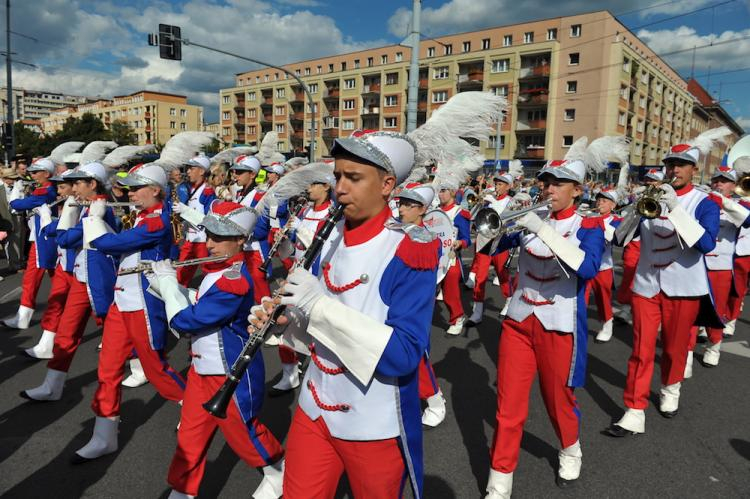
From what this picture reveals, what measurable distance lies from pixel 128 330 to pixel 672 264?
174 inches

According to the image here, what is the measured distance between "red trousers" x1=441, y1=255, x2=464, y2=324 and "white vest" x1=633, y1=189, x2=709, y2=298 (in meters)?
2.71

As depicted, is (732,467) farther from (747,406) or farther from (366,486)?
(366,486)

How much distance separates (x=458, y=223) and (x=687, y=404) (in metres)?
3.61

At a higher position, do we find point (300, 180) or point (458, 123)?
point (458, 123)

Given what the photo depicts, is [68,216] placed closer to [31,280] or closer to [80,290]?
[80,290]

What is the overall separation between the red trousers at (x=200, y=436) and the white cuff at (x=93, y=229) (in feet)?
5.38

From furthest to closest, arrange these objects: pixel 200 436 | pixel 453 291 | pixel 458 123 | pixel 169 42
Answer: pixel 169 42 < pixel 453 291 < pixel 200 436 < pixel 458 123

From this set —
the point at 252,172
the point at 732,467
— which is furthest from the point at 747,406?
the point at 252,172

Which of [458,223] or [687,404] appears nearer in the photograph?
[687,404]

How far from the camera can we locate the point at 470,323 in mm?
7316

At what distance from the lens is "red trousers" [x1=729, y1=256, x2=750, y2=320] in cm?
676

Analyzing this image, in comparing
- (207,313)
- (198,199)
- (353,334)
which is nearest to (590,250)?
(353,334)

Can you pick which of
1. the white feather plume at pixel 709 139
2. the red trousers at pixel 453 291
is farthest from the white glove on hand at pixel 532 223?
the white feather plume at pixel 709 139

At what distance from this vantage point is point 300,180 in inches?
199
